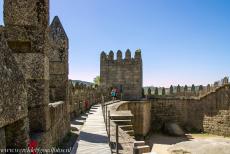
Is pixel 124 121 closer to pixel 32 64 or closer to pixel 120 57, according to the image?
pixel 32 64

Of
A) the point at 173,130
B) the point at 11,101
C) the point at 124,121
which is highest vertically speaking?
the point at 11,101

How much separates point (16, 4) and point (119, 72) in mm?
19185

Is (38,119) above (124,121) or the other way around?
above

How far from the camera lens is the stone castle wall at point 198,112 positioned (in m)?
21.8

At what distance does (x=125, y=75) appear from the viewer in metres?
23.7

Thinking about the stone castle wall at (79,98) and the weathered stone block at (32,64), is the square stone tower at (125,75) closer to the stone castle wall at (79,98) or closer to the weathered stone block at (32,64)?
the stone castle wall at (79,98)

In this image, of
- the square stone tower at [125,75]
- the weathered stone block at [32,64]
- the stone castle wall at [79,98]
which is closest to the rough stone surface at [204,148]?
the weathered stone block at [32,64]

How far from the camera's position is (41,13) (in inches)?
191

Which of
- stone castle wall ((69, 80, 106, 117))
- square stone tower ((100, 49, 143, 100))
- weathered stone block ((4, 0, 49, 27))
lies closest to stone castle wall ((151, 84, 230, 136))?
square stone tower ((100, 49, 143, 100))

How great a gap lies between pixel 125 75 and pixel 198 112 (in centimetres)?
697

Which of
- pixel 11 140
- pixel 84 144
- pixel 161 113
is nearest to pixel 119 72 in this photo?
pixel 161 113

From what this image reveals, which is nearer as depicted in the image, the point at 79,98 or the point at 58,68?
the point at 58,68

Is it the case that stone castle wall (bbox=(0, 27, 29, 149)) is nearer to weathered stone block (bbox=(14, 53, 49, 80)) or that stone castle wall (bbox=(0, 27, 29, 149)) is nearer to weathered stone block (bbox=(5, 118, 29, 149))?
weathered stone block (bbox=(5, 118, 29, 149))

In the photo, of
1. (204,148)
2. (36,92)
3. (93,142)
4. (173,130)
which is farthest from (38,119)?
(173,130)
